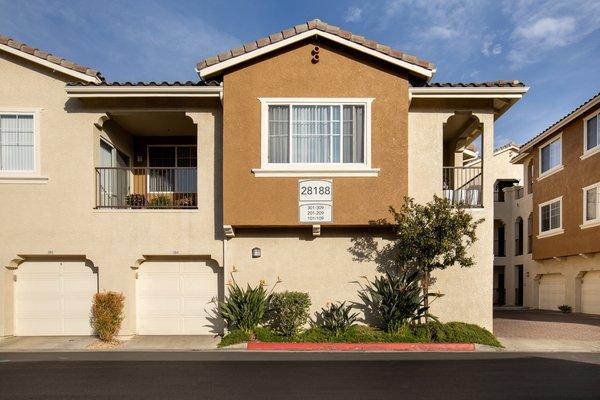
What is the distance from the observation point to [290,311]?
1107 cm

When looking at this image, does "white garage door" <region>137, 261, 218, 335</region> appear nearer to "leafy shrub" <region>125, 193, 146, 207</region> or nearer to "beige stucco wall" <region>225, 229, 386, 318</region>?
"beige stucco wall" <region>225, 229, 386, 318</region>

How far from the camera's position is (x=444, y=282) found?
11891 millimetres

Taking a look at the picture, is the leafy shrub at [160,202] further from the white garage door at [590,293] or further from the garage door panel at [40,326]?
the white garage door at [590,293]

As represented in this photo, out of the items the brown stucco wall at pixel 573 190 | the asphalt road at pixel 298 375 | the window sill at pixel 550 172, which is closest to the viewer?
the asphalt road at pixel 298 375

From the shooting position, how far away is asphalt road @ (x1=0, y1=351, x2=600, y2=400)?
23.5ft

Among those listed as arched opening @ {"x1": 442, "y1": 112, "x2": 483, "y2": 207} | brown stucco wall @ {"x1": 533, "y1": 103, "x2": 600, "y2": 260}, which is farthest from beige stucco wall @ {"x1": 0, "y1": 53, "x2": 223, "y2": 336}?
brown stucco wall @ {"x1": 533, "y1": 103, "x2": 600, "y2": 260}

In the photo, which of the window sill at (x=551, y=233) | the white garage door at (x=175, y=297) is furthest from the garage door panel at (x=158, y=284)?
the window sill at (x=551, y=233)

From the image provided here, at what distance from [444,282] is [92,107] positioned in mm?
10806

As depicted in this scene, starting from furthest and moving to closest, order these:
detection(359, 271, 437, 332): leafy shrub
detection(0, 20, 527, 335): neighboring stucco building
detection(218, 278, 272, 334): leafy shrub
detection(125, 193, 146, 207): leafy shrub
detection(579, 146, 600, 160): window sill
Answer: detection(579, 146, 600, 160): window sill < detection(125, 193, 146, 207): leafy shrub < detection(0, 20, 527, 335): neighboring stucco building < detection(218, 278, 272, 334): leafy shrub < detection(359, 271, 437, 332): leafy shrub

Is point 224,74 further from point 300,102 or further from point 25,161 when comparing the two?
point 25,161

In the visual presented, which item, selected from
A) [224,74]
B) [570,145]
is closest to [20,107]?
[224,74]

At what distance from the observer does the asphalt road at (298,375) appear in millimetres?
7164

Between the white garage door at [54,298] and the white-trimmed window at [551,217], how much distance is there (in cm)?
1963

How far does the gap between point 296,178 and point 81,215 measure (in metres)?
5.96
